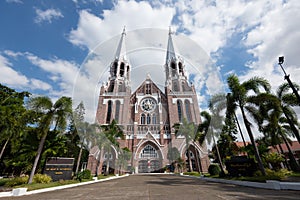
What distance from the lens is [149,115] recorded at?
3759 centimetres

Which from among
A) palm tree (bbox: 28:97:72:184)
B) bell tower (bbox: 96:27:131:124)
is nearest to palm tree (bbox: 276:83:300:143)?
palm tree (bbox: 28:97:72:184)

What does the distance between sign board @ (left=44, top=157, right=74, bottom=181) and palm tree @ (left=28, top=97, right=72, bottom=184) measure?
1.56m

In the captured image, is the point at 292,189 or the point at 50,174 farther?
the point at 50,174

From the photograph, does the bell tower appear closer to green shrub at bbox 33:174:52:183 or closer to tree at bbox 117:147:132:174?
tree at bbox 117:147:132:174

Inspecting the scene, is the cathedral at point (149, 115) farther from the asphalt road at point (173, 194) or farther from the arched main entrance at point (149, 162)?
the asphalt road at point (173, 194)

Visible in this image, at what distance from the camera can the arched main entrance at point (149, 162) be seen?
31438 millimetres

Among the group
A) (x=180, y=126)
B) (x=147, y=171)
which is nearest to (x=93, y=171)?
(x=147, y=171)

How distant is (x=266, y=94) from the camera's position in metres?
11.1

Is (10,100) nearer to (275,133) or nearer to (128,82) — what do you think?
(128,82)

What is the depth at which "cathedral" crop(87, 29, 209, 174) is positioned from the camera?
102 feet

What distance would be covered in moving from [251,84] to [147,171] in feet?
85.8

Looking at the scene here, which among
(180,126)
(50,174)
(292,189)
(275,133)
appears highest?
(180,126)

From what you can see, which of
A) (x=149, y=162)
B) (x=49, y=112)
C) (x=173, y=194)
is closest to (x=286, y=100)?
(x=173, y=194)

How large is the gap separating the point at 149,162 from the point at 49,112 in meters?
23.5
